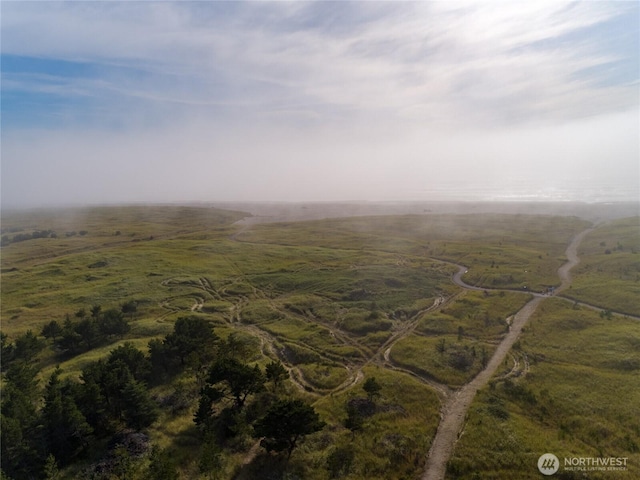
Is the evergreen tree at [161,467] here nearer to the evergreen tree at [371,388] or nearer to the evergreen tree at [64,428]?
the evergreen tree at [64,428]

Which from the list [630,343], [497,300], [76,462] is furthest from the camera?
[497,300]

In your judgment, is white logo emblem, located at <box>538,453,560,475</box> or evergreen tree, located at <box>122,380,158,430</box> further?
evergreen tree, located at <box>122,380,158,430</box>

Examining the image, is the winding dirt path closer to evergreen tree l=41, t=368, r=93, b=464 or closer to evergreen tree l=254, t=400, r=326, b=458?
evergreen tree l=254, t=400, r=326, b=458

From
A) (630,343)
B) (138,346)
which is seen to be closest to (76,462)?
(138,346)

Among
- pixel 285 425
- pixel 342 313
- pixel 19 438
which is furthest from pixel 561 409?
pixel 19 438

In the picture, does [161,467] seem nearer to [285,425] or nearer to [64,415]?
[285,425]

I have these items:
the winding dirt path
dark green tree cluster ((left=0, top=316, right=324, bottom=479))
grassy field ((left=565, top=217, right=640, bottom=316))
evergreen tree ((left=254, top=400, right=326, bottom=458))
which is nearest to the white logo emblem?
the winding dirt path

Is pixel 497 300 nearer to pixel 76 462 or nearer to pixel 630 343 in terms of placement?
pixel 630 343
